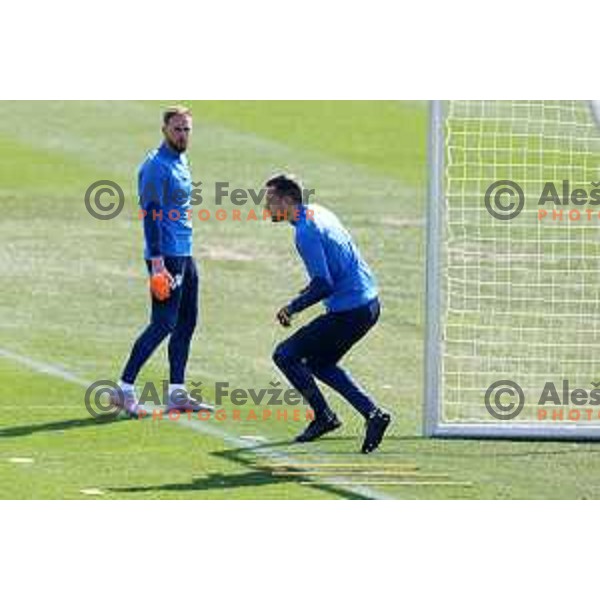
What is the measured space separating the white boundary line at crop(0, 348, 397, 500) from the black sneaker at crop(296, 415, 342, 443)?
253 millimetres

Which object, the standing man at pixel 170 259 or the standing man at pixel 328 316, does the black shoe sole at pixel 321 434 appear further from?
the standing man at pixel 170 259

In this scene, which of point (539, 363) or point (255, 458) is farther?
point (539, 363)

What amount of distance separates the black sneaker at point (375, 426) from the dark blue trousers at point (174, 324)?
1946 millimetres

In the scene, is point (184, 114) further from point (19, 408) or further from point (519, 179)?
point (519, 179)

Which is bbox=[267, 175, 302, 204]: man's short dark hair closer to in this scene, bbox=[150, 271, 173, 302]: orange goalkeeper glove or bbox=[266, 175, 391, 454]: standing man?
bbox=[266, 175, 391, 454]: standing man

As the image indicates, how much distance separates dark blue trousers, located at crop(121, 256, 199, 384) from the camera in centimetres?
1522

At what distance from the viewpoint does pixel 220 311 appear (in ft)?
64.3

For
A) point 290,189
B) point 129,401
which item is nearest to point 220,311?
point 129,401

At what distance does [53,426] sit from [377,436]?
7.59 ft

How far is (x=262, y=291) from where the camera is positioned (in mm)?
20531

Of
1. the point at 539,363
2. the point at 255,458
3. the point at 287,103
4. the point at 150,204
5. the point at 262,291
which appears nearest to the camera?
the point at 255,458

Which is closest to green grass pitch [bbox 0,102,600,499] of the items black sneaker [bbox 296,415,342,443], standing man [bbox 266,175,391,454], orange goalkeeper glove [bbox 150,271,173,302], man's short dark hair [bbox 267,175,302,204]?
black sneaker [bbox 296,415,342,443]

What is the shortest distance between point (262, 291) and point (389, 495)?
25.7ft

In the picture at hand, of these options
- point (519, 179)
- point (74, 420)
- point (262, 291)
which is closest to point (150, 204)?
point (74, 420)
